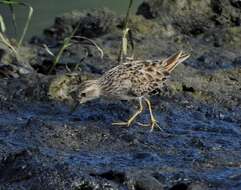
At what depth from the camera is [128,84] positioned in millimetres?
8578

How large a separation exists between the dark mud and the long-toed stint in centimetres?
24

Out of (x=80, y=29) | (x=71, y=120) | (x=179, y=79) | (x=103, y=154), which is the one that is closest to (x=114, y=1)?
(x=80, y=29)

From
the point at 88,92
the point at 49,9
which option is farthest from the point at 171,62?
the point at 49,9

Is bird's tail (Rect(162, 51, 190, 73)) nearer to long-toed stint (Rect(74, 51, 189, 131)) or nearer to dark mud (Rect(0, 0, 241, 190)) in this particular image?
long-toed stint (Rect(74, 51, 189, 131))

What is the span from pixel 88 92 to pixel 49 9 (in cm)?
835

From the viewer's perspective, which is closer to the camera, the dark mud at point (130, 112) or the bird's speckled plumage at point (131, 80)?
the dark mud at point (130, 112)

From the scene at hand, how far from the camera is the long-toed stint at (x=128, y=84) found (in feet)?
Answer: 27.8

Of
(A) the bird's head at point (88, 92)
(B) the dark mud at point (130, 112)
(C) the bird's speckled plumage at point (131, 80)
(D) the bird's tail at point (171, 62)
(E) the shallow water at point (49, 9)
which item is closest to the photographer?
(B) the dark mud at point (130, 112)

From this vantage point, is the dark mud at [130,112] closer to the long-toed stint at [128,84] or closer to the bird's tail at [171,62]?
the long-toed stint at [128,84]

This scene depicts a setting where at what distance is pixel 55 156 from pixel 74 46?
3.90 metres

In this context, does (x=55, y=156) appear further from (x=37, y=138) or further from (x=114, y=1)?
(x=114, y=1)

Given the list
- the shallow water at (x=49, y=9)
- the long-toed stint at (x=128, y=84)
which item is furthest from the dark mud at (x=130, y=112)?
the shallow water at (x=49, y=9)

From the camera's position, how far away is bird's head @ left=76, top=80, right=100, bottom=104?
27.5 feet

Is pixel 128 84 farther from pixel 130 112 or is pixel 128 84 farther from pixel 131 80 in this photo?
pixel 130 112
